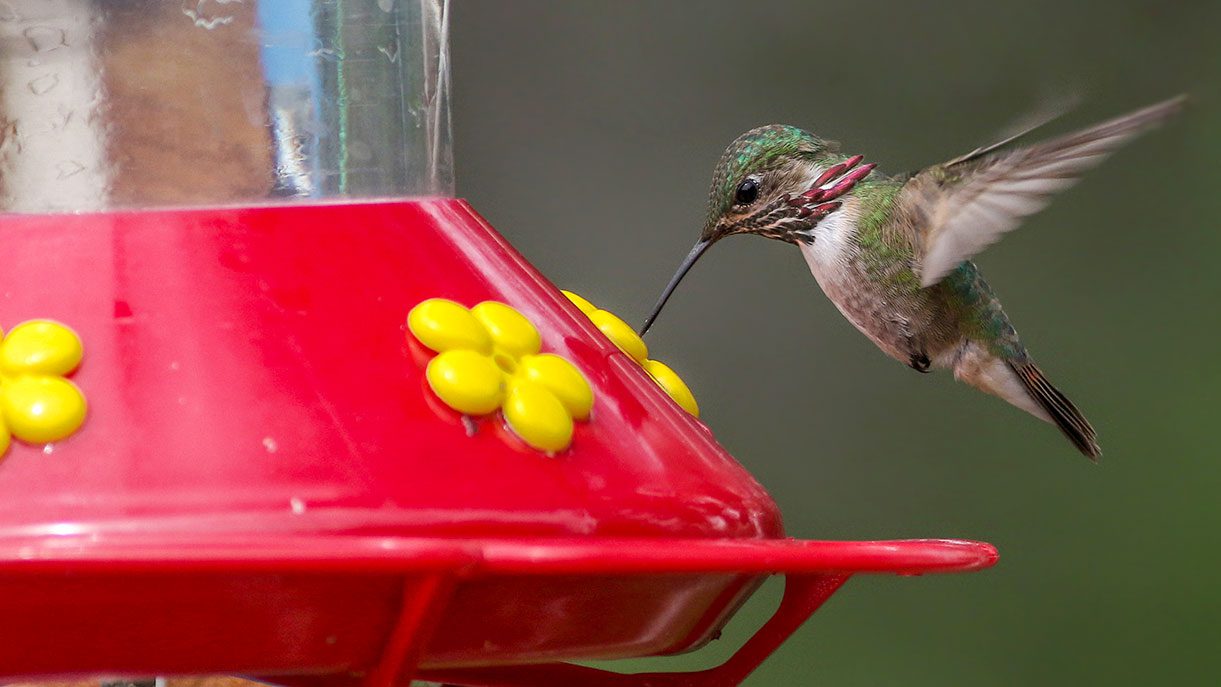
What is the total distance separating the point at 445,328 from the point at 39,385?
37cm

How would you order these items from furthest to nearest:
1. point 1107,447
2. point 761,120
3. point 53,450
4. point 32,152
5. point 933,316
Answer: point 761,120 → point 1107,447 → point 933,316 → point 32,152 → point 53,450

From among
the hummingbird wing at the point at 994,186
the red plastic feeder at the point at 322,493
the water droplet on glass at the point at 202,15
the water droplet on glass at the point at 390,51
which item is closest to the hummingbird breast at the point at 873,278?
the hummingbird wing at the point at 994,186

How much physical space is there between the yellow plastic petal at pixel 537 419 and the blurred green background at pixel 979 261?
424 cm

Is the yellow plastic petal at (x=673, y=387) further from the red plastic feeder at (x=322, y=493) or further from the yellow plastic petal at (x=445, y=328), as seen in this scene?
the yellow plastic petal at (x=445, y=328)

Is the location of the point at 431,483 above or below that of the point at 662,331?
above

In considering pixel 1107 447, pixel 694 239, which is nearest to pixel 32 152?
pixel 694 239

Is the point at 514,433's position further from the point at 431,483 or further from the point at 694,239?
the point at 694,239

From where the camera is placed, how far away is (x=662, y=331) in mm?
6258

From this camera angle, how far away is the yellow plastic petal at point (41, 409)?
4.42ft

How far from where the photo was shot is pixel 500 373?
159 centimetres

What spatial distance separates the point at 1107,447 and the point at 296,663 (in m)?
5.05

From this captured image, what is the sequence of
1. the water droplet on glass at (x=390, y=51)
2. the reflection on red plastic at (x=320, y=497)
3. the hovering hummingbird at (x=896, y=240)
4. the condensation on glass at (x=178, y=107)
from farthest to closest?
the hovering hummingbird at (x=896, y=240), the water droplet on glass at (x=390, y=51), the condensation on glass at (x=178, y=107), the reflection on red plastic at (x=320, y=497)

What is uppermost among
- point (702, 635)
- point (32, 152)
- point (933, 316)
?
point (32, 152)

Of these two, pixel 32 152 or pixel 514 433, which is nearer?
pixel 514 433
